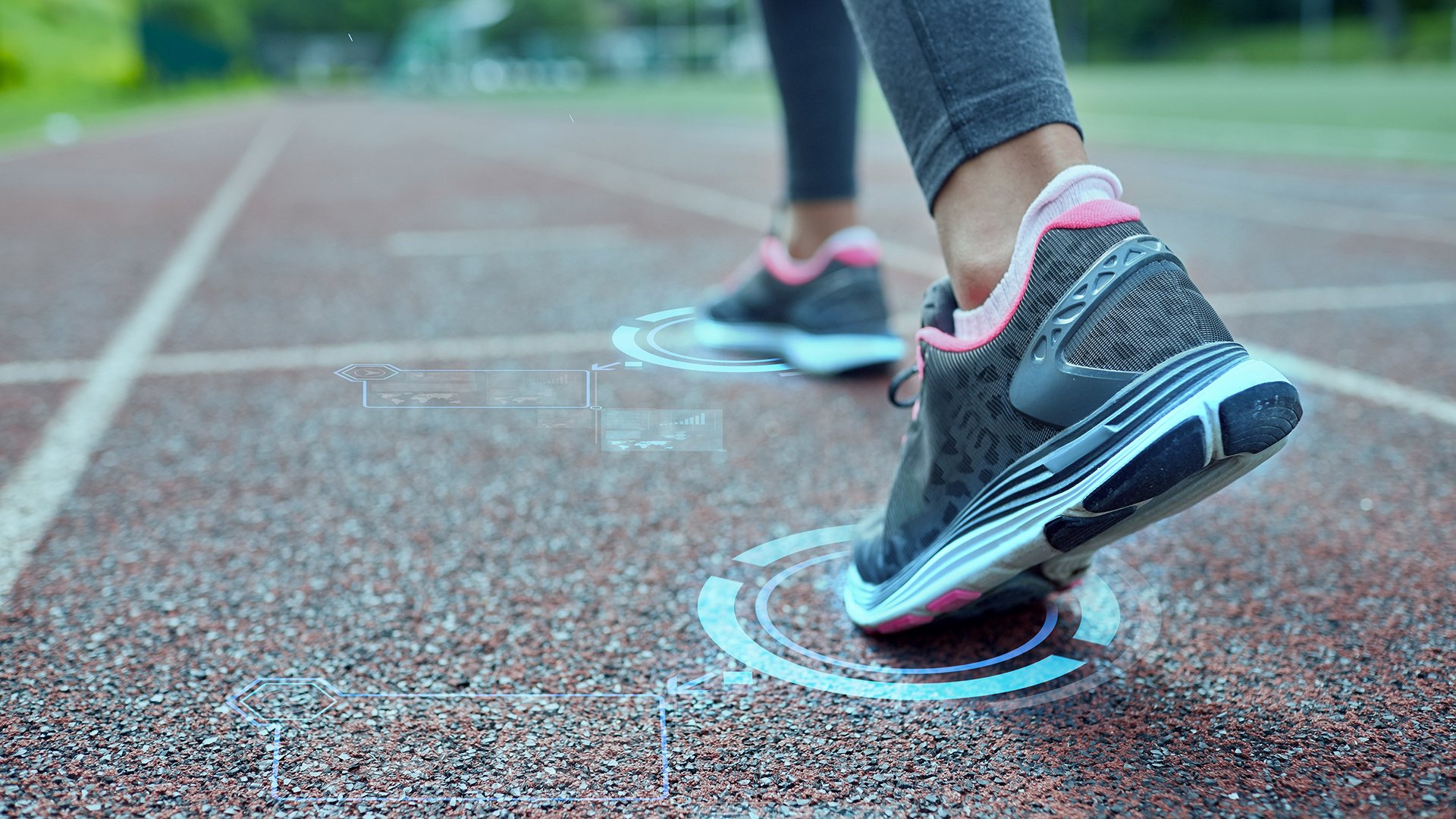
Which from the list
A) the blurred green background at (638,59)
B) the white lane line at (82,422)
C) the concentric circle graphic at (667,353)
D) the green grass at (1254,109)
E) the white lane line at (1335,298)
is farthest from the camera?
the blurred green background at (638,59)

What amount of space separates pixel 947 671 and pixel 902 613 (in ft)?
0.21

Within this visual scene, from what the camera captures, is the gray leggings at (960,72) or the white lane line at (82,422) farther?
the white lane line at (82,422)

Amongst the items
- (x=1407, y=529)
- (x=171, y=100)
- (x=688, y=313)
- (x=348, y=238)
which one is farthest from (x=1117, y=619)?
(x=171, y=100)

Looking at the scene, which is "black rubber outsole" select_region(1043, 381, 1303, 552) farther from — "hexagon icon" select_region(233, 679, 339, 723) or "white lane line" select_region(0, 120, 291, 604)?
"white lane line" select_region(0, 120, 291, 604)

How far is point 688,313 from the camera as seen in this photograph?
6.36 ft

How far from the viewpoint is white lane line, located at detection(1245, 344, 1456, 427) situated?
1.78 metres

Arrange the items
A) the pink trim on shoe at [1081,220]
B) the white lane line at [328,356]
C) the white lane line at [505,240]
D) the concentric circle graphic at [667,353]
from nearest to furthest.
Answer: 1. the pink trim on shoe at [1081,220]
2. the concentric circle graphic at [667,353]
3. the white lane line at [328,356]
4. the white lane line at [505,240]

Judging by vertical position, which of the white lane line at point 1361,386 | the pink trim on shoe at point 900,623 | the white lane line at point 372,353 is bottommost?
the white lane line at point 1361,386

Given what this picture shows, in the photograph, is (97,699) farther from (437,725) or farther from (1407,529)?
(1407,529)

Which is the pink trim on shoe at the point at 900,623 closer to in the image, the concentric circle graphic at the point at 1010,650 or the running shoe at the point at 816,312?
the concentric circle graphic at the point at 1010,650

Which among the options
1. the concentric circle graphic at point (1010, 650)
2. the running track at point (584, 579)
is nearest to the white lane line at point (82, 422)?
the running track at point (584, 579)
